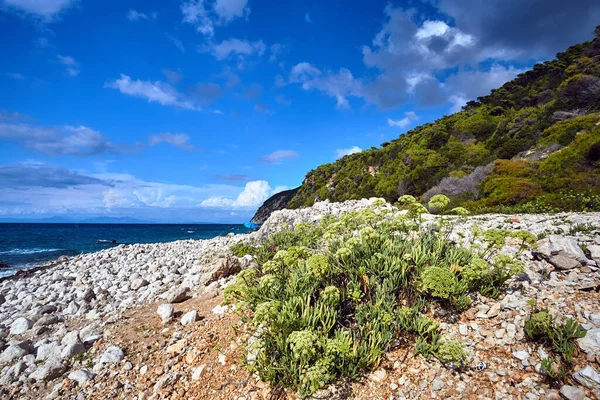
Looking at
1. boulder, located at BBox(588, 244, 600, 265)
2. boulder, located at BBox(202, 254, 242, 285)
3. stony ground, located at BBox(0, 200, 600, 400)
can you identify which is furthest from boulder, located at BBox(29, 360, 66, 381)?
boulder, located at BBox(588, 244, 600, 265)

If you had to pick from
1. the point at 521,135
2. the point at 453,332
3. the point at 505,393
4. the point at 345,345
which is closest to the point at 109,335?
the point at 345,345

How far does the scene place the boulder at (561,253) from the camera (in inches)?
177

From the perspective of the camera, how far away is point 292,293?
13.9 feet

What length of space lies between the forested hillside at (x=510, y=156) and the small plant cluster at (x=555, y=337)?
9.98 metres

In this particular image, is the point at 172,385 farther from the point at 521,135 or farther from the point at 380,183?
the point at 521,135

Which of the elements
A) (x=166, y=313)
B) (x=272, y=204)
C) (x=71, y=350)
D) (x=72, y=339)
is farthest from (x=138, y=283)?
(x=272, y=204)

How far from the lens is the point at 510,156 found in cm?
2562

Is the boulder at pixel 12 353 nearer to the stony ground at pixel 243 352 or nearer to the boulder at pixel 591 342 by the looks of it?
the stony ground at pixel 243 352

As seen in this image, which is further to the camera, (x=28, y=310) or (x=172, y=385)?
(x=28, y=310)

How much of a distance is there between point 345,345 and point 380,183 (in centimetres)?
3018

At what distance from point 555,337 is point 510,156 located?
27.8 m

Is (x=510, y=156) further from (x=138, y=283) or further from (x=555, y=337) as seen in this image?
(x=138, y=283)

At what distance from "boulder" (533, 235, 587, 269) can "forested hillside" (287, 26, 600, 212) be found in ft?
25.3

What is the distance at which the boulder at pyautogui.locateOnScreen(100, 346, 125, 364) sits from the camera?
185 inches
